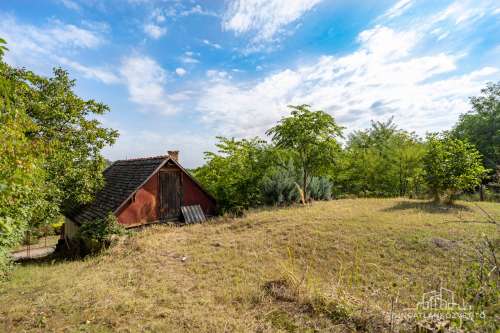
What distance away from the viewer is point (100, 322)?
13.4ft

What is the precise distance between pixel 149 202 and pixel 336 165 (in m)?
10.9

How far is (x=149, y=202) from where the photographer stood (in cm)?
1219

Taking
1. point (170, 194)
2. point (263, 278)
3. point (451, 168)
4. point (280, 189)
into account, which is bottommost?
point (263, 278)

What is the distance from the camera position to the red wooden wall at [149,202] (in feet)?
37.4

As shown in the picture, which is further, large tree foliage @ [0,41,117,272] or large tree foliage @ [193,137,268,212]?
large tree foliage @ [193,137,268,212]

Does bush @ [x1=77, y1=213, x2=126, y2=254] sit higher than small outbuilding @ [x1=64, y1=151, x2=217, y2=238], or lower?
lower

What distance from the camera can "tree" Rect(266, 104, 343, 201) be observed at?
13.4 meters

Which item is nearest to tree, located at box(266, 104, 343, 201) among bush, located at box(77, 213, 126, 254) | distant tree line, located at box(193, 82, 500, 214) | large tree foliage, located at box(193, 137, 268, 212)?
distant tree line, located at box(193, 82, 500, 214)

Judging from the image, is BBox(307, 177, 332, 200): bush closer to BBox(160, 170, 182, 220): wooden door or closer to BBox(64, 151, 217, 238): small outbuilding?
BBox(64, 151, 217, 238): small outbuilding

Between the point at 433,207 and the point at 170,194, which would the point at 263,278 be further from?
the point at 433,207

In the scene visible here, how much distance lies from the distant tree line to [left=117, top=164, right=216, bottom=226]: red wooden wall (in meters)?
2.34

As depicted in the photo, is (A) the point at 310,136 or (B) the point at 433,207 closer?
Result: (B) the point at 433,207

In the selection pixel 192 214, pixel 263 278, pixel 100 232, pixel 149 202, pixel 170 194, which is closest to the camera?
pixel 263 278

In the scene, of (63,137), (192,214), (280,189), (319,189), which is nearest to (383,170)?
(319,189)
